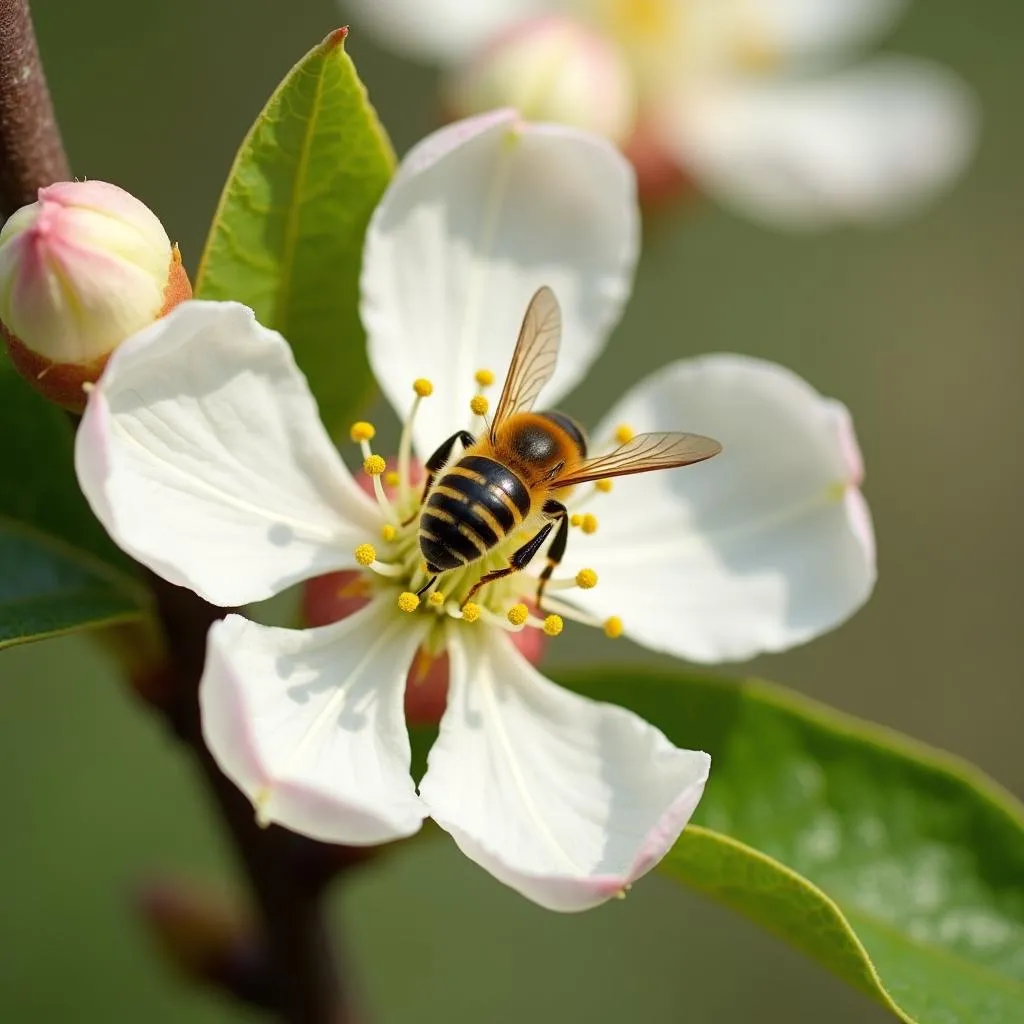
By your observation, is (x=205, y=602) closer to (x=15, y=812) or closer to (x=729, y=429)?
(x=729, y=429)

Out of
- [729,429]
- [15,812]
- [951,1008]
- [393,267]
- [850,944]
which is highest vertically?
[393,267]

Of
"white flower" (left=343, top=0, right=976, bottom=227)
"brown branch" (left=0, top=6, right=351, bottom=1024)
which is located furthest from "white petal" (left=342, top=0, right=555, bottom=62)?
"brown branch" (left=0, top=6, right=351, bottom=1024)

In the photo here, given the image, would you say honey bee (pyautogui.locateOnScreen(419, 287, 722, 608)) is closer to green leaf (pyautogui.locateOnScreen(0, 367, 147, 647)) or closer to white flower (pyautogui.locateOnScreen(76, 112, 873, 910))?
white flower (pyautogui.locateOnScreen(76, 112, 873, 910))

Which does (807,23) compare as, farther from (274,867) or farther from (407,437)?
(274,867)

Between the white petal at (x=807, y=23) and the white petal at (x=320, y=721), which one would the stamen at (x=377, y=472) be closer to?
the white petal at (x=320, y=721)

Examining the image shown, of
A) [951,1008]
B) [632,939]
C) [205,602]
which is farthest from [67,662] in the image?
[951,1008]

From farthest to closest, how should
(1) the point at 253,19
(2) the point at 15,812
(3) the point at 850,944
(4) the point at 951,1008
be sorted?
(1) the point at 253,19
(2) the point at 15,812
(4) the point at 951,1008
(3) the point at 850,944
